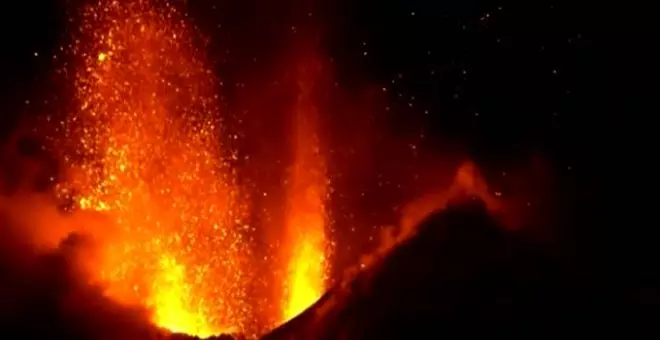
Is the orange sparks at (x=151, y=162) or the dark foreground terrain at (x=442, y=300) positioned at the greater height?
the orange sparks at (x=151, y=162)

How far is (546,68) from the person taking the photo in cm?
1630

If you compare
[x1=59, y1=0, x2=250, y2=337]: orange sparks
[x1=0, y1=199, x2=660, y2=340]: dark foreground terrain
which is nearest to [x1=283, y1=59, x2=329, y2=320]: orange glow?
[x1=59, y1=0, x2=250, y2=337]: orange sparks

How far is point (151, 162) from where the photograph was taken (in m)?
15.4

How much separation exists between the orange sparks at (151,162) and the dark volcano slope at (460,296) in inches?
152

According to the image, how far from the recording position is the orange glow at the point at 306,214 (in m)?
14.9

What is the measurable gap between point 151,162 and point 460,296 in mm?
6143

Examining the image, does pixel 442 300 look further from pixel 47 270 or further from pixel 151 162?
pixel 151 162

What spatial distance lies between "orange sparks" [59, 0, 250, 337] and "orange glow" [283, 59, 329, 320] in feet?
2.69

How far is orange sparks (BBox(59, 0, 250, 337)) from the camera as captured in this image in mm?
15094

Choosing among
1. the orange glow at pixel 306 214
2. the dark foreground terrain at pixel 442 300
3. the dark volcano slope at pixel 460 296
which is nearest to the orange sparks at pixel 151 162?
the orange glow at pixel 306 214

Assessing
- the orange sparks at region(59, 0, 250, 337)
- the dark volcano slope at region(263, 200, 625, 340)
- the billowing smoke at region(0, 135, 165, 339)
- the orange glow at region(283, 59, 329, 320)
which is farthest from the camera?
the orange sparks at region(59, 0, 250, 337)

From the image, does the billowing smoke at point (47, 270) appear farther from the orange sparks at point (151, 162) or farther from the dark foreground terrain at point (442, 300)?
the orange sparks at point (151, 162)

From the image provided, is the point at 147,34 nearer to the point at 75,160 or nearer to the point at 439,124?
the point at 75,160

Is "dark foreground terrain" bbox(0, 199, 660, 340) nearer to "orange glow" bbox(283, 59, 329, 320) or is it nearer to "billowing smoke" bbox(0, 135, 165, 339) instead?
"billowing smoke" bbox(0, 135, 165, 339)
